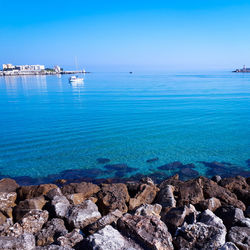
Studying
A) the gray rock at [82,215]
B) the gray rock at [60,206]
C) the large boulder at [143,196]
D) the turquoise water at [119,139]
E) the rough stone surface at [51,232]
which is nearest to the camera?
the rough stone surface at [51,232]

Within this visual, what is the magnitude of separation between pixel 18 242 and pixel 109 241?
1894mm

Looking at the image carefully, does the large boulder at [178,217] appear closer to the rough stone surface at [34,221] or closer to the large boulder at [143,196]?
the large boulder at [143,196]

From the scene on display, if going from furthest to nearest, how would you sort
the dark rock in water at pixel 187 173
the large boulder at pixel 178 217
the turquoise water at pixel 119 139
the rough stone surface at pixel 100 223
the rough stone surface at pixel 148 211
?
1. the turquoise water at pixel 119 139
2. the dark rock in water at pixel 187 173
3. the rough stone surface at pixel 148 211
4. the large boulder at pixel 178 217
5. the rough stone surface at pixel 100 223

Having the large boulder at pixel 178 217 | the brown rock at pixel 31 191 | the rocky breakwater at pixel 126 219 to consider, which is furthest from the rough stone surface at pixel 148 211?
the brown rock at pixel 31 191

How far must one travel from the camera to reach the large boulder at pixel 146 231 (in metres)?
4.74

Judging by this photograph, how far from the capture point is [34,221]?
5836mm

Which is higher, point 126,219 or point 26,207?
point 126,219

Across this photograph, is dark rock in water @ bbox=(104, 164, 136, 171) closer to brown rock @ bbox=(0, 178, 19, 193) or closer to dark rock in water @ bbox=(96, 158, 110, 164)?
dark rock in water @ bbox=(96, 158, 110, 164)

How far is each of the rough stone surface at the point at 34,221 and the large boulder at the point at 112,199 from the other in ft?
5.39

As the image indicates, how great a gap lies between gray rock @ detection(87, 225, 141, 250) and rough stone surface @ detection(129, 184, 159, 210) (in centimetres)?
229

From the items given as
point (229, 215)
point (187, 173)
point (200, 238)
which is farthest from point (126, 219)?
point (187, 173)

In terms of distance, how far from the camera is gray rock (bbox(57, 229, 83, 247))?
4.87 m

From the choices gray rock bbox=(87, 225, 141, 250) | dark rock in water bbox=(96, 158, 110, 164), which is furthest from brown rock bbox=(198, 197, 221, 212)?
dark rock in water bbox=(96, 158, 110, 164)

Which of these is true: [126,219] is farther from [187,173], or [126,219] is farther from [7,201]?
[187,173]
